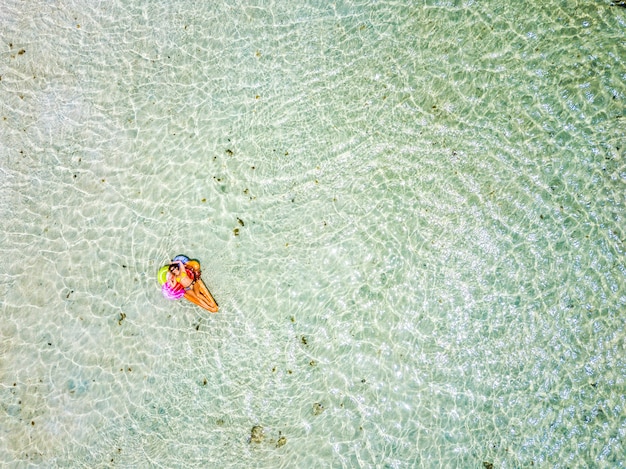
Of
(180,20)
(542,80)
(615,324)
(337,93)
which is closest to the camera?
(615,324)

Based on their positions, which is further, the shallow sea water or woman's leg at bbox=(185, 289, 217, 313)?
woman's leg at bbox=(185, 289, 217, 313)

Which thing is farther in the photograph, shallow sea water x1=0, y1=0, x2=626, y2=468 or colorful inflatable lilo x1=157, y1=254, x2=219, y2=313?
colorful inflatable lilo x1=157, y1=254, x2=219, y2=313

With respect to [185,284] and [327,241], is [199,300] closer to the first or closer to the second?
[185,284]

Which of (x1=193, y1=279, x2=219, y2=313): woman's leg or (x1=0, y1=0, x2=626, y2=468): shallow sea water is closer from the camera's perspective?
(x1=0, y1=0, x2=626, y2=468): shallow sea water

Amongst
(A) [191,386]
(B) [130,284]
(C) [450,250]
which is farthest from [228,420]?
(C) [450,250]

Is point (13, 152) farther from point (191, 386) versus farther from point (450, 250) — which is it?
point (450, 250)
